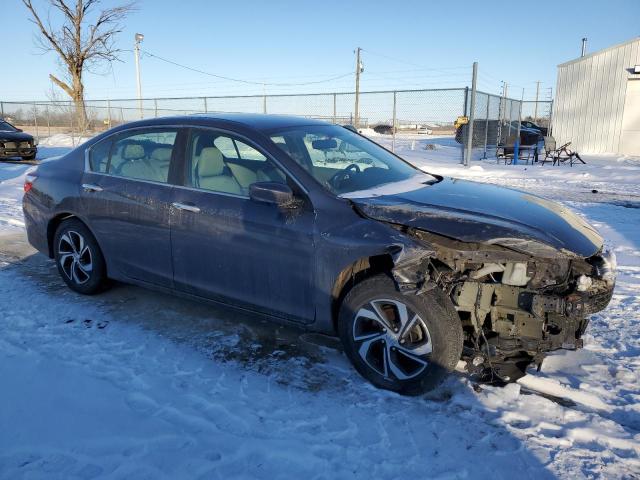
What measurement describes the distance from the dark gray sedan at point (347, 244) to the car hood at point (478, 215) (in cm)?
1

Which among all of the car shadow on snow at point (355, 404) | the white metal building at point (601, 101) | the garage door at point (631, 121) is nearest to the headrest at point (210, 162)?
the car shadow on snow at point (355, 404)

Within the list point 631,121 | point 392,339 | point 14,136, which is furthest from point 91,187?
point 631,121

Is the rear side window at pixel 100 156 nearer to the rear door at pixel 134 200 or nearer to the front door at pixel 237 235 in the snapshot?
the rear door at pixel 134 200

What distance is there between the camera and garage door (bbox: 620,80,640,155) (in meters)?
18.5

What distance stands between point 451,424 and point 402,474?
1.80ft

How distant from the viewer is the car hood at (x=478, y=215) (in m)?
2.93

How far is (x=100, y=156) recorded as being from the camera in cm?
461

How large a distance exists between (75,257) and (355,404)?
3.05 m

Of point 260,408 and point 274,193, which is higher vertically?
point 274,193

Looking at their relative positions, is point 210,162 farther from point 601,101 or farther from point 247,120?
point 601,101

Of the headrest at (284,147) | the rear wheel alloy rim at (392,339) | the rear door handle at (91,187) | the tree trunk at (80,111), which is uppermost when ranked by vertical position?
the tree trunk at (80,111)

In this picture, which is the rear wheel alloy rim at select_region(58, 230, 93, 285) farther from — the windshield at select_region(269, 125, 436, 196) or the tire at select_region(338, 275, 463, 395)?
the tire at select_region(338, 275, 463, 395)

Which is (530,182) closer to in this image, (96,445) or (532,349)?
(532,349)

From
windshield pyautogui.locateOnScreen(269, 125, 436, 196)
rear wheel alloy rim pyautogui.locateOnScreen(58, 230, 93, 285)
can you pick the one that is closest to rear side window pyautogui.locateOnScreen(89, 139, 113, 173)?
rear wheel alloy rim pyautogui.locateOnScreen(58, 230, 93, 285)
